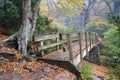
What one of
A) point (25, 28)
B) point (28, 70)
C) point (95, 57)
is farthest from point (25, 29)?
point (95, 57)

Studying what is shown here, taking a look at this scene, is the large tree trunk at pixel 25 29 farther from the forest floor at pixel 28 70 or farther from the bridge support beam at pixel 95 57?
the bridge support beam at pixel 95 57

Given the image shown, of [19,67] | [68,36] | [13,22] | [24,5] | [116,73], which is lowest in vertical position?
[116,73]

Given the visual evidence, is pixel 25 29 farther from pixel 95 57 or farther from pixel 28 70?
pixel 95 57

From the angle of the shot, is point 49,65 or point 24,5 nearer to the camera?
point 49,65

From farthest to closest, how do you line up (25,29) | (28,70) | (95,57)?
(95,57), (25,29), (28,70)

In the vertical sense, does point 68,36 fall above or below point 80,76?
above

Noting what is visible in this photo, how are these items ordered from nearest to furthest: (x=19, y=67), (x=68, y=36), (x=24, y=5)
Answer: (x=19, y=67)
(x=68, y=36)
(x=24, y=5)

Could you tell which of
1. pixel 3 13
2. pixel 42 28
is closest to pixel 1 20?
pixel 3 13

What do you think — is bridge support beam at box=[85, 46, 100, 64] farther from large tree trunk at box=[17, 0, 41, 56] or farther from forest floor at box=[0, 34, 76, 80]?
forest floor at box=[0, 34, 76, 80]

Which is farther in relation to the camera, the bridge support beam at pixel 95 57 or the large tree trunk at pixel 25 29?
the bridge support beam at pixel 95 57

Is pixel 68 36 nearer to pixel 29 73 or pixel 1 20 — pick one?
pixel 29 73

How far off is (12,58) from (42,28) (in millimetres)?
5264

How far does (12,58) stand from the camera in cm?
825

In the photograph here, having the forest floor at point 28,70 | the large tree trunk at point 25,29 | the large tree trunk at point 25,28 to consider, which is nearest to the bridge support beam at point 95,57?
the large tree trunk at point 25,28
